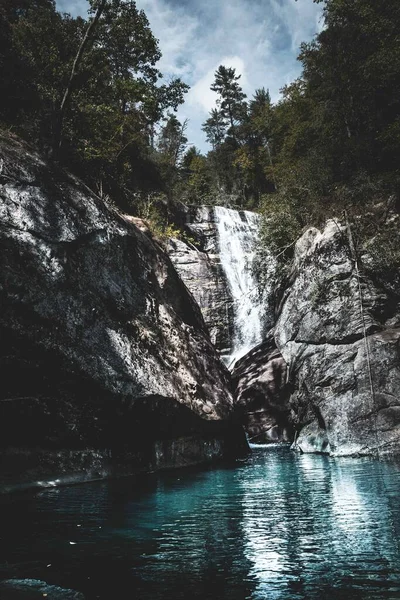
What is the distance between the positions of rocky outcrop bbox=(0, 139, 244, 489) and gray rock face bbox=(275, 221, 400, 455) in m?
3.06

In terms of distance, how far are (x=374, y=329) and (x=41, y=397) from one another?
32.3 feet

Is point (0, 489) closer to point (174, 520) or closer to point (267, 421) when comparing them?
point (174, 520)

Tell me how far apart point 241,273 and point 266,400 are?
9315 millimetres

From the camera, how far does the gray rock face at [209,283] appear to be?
877 inches

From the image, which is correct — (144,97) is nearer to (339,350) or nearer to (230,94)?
(339,350)

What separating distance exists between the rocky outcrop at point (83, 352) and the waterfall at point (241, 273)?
800cm

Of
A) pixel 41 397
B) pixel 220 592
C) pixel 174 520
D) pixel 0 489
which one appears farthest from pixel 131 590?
pixel 41 397

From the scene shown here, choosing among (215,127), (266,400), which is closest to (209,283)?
(266,400)

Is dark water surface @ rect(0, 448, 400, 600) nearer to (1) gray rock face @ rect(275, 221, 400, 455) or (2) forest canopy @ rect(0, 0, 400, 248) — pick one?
(1) gray rock face @ rect(275, 221, 400, 455)

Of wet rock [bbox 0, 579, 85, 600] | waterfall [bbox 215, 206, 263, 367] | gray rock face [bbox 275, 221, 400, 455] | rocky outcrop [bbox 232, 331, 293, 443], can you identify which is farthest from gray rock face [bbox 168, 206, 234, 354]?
wet rock [bbox 0, 579, 85, 600]

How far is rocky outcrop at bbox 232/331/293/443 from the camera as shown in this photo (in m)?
17.4

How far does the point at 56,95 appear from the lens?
18.3 m

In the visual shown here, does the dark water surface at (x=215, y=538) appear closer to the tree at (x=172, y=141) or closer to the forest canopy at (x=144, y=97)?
the forest canopy at (x=144, y=97)

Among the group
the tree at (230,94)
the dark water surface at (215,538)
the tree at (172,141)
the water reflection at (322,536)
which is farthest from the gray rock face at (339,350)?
the tree at (230,94)
